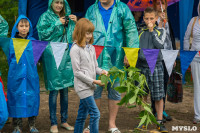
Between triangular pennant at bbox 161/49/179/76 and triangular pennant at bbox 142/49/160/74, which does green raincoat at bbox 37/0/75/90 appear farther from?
triangular pennant at bbox 161/49/179/76

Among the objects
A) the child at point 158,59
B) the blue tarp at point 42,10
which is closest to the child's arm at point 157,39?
the child at point 158,59

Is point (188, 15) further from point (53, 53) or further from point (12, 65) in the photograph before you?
point (12, 65)

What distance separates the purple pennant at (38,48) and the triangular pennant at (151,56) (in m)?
1.48

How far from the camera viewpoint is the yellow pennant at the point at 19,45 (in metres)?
4.68

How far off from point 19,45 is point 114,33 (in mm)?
1366

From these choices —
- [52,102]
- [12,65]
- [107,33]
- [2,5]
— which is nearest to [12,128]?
[52,102]

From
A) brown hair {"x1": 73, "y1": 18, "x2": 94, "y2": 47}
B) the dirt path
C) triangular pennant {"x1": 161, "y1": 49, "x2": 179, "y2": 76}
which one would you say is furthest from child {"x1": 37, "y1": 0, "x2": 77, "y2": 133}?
triangular pennant {"x1": 161, "y1": 49, "x2": 179, "y2": 76}

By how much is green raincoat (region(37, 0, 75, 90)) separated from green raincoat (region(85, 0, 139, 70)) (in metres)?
0.51

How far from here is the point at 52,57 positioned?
496 centimetres

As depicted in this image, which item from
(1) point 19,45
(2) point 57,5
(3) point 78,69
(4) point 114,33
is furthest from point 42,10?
(3) point 78,69

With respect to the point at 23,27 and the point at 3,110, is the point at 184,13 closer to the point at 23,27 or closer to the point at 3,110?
the point at 23,27

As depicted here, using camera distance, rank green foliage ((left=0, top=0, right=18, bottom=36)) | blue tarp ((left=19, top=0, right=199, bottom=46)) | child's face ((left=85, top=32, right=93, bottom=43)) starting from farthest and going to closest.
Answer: green foliage ((left=0, top=0, right=18, bottom=36)) < blue tarp ((left=19, top=0, right=199, bottom=46)) < child's face ((left=85, top=32, right=93, bottom=43))

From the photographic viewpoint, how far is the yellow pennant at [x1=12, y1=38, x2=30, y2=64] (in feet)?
15.3

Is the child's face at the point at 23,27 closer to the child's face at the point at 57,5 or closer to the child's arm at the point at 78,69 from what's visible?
the child's face at the point at 57,5
